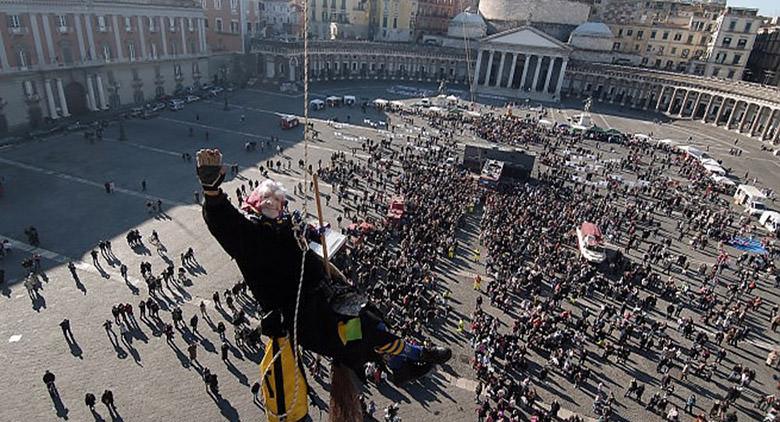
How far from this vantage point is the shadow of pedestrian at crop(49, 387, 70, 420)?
16391 mm

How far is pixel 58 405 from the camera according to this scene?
16.8 m

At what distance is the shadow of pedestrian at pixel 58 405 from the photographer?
645 inches

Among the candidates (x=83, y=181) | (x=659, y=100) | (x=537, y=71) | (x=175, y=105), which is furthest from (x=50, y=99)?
(x=659, y=100)

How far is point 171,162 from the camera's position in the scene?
42.5 meters

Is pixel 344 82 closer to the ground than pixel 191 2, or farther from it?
closer to the ground

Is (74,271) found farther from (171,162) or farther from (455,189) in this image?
(455,189)

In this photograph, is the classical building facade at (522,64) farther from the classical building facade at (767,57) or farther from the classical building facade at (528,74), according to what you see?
the classical building facade at (767,57)

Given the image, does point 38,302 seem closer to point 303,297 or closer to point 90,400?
point 90,400

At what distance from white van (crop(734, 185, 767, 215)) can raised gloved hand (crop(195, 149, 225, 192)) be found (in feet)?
173

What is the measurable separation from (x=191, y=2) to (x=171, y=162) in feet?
131

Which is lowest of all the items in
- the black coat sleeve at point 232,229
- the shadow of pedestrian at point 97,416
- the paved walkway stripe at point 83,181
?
the paved walkway stripe at point 83,181

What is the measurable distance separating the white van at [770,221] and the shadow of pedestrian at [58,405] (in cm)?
5082

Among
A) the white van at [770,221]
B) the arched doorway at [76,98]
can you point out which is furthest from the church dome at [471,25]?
the arched doorway at [76,98]

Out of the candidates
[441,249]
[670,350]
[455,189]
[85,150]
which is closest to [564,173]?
[455,189]
